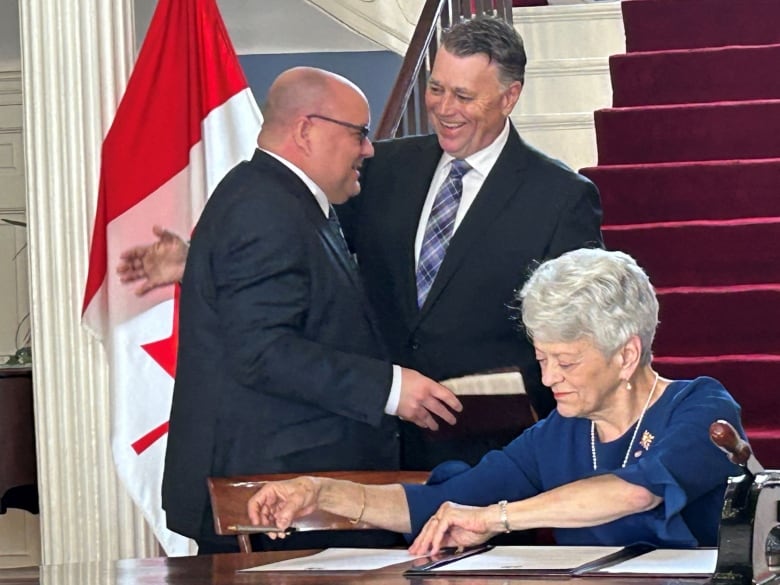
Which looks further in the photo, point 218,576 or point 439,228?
point 439,228

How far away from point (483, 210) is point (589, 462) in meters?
0.89

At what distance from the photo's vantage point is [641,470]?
252 cm

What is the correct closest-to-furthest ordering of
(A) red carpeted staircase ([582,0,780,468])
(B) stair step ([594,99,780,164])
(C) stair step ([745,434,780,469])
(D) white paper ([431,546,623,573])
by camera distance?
1. (D) white paper ([431,546,623,573])
2. (C) stair step ([745,434,780,469])
3. (A) red carpeted staircase ([582,0,780,468])
4. (B) stair step ([594,99,780,164])

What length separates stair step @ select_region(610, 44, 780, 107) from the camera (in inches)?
233

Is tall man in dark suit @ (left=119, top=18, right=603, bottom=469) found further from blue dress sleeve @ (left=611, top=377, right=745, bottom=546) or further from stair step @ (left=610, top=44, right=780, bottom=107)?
stair step @ (left=610, top=44, right=780, bottom=107)

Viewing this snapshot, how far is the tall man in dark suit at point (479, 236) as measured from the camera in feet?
11.1

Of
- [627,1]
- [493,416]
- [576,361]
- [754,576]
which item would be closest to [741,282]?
[627,1]

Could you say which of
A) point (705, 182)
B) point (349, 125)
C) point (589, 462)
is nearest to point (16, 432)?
point (349, 125)

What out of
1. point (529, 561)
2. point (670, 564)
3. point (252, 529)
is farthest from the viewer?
point (252, 529)

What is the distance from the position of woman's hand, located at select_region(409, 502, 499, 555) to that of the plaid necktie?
0.98 m

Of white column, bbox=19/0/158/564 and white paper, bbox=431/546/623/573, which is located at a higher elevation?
white column, bbox=19/0/158/564

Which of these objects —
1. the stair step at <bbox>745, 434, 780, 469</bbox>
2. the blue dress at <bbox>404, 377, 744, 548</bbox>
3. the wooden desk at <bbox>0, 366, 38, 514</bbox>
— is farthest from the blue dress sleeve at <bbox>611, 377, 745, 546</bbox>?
the wooden desk at <bbox>0, 366, 38, 514</bbox>

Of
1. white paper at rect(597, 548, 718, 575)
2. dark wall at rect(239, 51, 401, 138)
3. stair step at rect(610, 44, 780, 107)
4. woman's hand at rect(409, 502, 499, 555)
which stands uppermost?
dark wall at rect(239, 51, 401, 138)

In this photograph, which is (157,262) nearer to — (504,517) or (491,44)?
(491,44)
